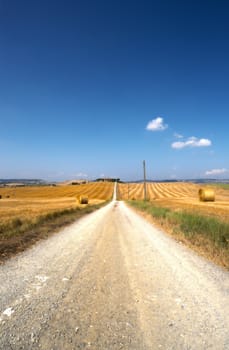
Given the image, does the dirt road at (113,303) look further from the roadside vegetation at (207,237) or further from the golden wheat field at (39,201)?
the golden wheat field at (39,201)

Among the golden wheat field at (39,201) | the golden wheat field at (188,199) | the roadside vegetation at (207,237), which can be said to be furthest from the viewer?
the golden wheat field at (188,199)

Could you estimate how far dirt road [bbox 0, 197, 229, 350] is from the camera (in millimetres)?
3211

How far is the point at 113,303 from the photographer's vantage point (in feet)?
14.1

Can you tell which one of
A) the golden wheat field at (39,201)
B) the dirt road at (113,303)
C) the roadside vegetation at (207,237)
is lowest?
the golden wheat field at (39,201)

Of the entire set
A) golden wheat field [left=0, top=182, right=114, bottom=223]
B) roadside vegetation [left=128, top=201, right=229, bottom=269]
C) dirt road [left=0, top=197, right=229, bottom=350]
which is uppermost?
dirt road [left=0, top=197, right=229, bottom=350]

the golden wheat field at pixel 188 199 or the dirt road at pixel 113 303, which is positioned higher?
the dirt road at pixel 113 303

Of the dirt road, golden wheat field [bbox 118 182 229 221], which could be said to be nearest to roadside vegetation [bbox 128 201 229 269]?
the dirt road

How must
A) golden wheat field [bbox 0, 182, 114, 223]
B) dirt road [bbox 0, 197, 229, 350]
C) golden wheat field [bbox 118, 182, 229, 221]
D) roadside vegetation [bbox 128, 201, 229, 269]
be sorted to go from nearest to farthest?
dirt road [bbox 0, 197, 229, 350] < roadside vegetation [bbox 128, 201, 229, 269] < golden wheat field [bbox 0, 182, 114, 223] < golden wheat field [bbox 118, 182, 229, 221]

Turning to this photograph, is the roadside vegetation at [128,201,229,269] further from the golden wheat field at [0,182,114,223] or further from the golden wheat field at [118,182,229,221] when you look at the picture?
the golden wheat field at [0,182,114,223]

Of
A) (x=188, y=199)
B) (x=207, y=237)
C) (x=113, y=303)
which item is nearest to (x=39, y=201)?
(x=188, y=199)

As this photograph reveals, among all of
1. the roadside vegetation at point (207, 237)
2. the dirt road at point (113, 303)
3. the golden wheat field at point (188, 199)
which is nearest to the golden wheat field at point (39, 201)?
the roadside vegetation at point (207, 237)

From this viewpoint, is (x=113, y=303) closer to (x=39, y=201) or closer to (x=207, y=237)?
(x=207, y=237)

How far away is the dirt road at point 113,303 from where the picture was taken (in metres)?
3.21

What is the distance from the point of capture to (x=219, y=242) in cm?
898
